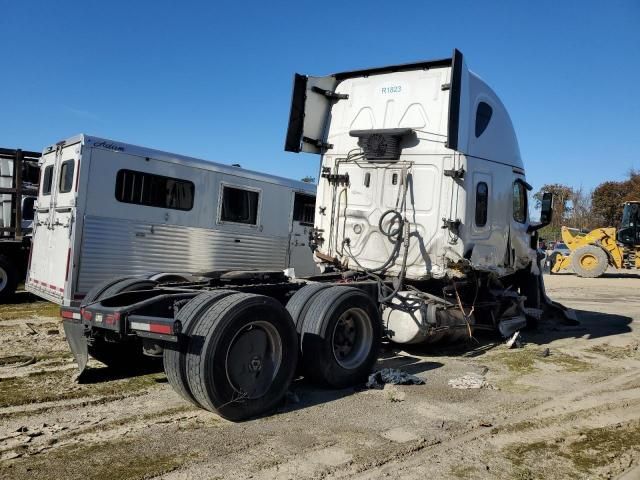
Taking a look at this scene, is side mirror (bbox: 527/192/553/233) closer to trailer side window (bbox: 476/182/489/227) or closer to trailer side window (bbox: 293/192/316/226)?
trailer side window (bbox: 476/182/489/227)

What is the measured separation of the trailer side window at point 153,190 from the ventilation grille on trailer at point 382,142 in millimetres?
3425

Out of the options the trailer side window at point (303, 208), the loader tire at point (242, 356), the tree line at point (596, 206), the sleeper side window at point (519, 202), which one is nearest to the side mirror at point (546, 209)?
the sleeper side window at point (519, 202)

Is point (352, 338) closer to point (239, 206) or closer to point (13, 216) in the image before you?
point (239, 206)

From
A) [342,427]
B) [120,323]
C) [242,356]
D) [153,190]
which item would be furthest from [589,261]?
[120,323]

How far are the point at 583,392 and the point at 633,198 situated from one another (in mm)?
45139

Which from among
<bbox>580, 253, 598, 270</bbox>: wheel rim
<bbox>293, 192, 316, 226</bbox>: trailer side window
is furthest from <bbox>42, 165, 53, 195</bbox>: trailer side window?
<bbox>580, 253, 598, 270</bbox>: wheel rim

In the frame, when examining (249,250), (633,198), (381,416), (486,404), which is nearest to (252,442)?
(381,416)

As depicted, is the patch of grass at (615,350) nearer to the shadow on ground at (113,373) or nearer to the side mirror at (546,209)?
the side mirror at (546,209)

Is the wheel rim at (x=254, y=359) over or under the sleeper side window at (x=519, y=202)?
under

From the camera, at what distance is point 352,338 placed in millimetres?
5891

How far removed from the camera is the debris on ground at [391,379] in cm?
571

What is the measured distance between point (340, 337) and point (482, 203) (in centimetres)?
314

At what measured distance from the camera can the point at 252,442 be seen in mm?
4027

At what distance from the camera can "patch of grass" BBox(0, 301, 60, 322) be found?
30.7 ft
